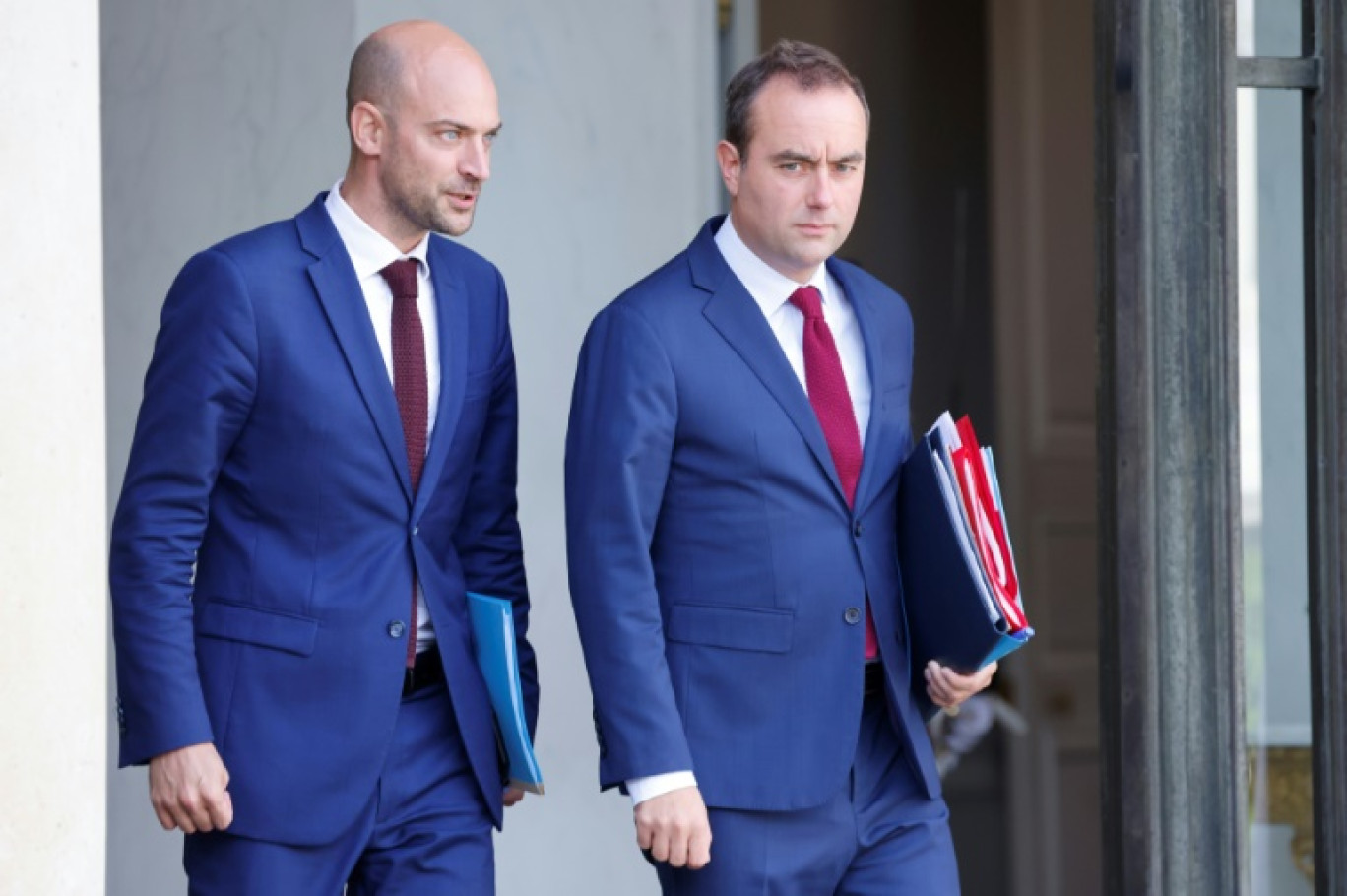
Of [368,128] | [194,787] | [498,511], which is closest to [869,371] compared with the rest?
[498,511]

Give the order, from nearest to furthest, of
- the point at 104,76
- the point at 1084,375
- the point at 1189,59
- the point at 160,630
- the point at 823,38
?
1. the point at 160,630
2. the point at 1189,59
3. the point at 104,76
4. the point at 1084,375
5. the point at 823,38

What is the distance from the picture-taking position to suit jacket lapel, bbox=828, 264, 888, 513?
3211 mm

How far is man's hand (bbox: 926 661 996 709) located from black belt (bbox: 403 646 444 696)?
2.23 feet

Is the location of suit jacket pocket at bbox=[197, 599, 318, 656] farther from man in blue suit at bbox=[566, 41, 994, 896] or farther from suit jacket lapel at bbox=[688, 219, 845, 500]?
suit jacket lapel at bbox=[688, 219, 845, 500]

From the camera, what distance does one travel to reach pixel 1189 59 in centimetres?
396

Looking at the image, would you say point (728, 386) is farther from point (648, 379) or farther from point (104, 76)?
point (104, 76)

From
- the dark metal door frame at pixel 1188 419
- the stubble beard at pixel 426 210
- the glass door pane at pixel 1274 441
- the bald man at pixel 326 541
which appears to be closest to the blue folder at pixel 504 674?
the bald man at pixel 326 541

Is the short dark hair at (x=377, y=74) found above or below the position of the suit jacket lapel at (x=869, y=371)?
above

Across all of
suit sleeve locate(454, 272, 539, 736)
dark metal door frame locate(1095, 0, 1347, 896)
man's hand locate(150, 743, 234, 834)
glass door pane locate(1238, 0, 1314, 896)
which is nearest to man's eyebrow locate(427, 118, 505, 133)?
suit sleeve locate(454, 272, 539, 736)

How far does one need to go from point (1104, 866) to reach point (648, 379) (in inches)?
59.0

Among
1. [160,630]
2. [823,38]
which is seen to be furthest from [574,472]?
[823,38]

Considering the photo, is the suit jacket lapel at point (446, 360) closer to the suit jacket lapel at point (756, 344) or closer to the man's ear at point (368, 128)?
the man's ear at point (368, 128)

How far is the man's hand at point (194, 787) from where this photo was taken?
302 centimetres

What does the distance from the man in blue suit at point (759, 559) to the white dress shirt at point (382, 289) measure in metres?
0.22
